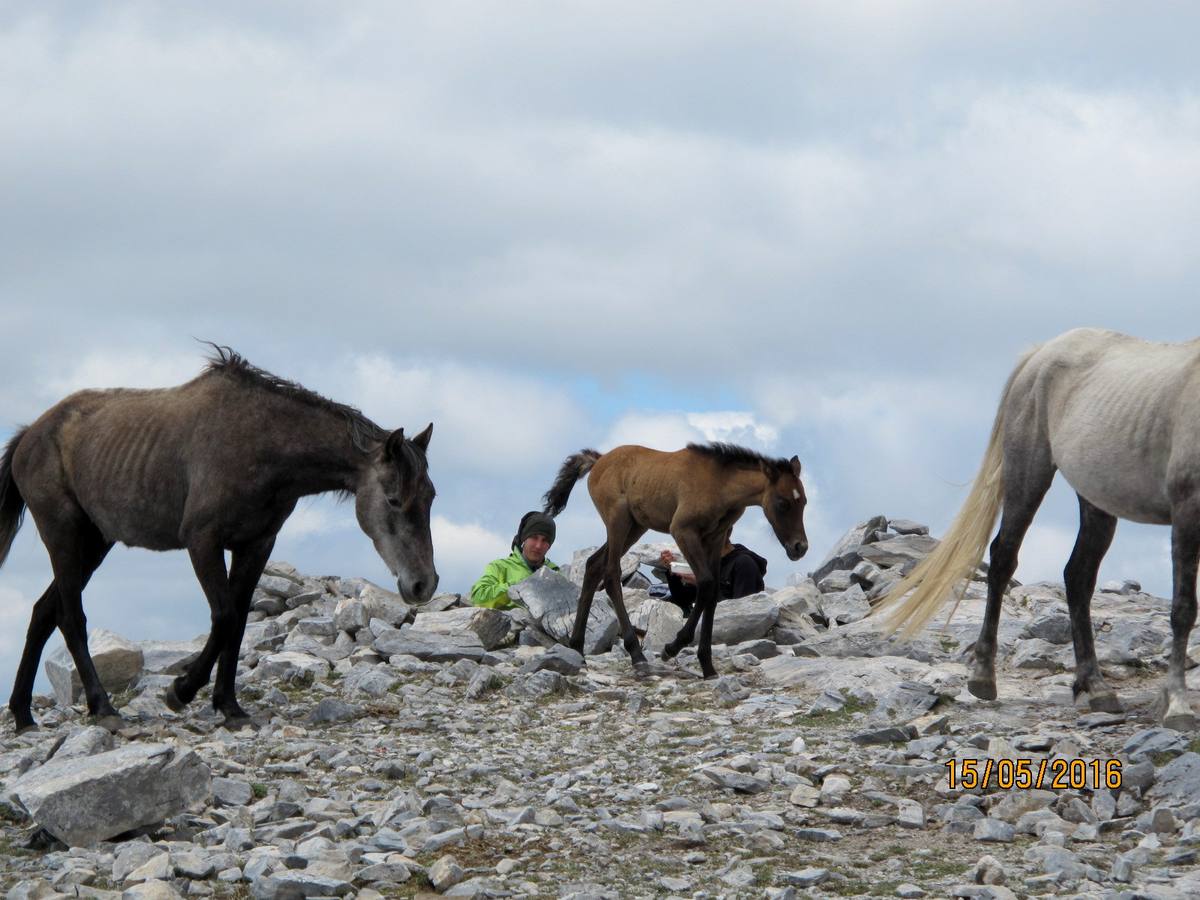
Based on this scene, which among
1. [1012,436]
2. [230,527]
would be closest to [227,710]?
[230,527]

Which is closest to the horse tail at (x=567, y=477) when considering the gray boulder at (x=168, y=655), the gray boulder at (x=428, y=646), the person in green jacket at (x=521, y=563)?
the person in green jacket at (x=521, y=563)

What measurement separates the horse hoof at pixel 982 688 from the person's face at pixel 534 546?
260 inches

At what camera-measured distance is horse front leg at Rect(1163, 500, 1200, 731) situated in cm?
865

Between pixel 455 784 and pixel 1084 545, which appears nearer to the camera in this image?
pixel 455 784

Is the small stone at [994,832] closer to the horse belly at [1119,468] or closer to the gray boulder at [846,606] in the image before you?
the horse belly at [1119,468]

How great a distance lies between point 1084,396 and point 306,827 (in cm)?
592

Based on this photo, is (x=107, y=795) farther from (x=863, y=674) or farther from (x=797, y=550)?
(x=797, y=550)

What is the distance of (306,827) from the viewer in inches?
279

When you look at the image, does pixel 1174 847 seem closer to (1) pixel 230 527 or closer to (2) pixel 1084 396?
(2) pixel 1084 396

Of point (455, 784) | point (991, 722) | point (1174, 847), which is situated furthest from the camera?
point (991, 722)

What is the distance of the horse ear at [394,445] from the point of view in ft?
32.3

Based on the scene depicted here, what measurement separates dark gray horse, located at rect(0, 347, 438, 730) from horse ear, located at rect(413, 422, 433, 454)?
1 centimetres

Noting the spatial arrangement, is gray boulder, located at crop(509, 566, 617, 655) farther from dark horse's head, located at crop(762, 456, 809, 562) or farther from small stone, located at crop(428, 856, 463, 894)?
small stone, located at crop(428, 856, 463, 894)

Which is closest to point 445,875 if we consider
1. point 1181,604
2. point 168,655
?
point 1181,604
